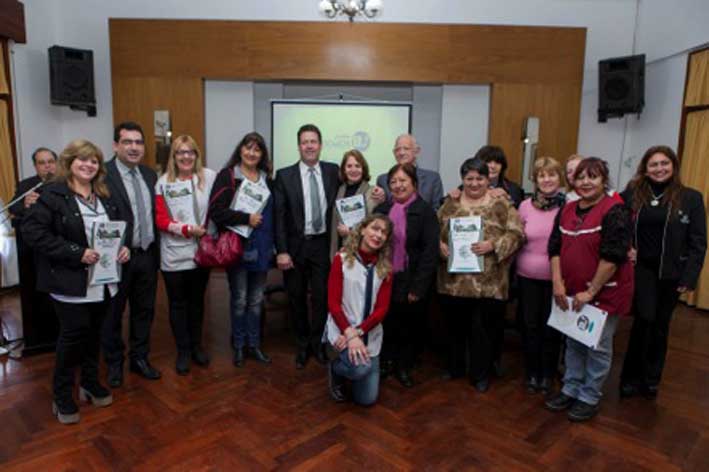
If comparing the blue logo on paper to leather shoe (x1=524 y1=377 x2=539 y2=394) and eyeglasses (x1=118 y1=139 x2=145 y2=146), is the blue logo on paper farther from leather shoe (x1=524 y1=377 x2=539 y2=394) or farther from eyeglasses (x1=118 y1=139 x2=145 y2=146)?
eyeglasses (x1=118 y1=139 x2=145 y2=146)

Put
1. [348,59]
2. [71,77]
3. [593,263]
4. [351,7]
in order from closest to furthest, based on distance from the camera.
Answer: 1. [593,263]
2. [351,7]
3. [71,77]
4. [348,59]

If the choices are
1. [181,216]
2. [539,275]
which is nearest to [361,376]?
[539,275]

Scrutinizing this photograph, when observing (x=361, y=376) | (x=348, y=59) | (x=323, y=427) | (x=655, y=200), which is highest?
(x=348, y=59)

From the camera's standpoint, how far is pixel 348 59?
19.0 ft

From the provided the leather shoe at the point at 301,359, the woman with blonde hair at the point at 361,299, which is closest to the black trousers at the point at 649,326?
the woman with blonde hair at the point at 361,299

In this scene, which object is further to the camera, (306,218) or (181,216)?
(306,218)

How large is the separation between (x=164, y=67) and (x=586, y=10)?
535cm

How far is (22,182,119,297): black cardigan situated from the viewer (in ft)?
7.20

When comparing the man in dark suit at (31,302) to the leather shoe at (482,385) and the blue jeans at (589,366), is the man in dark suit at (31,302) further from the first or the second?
the blue jeans at (589,366)

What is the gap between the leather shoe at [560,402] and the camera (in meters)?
2.61

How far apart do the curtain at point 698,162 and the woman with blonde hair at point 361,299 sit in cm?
383

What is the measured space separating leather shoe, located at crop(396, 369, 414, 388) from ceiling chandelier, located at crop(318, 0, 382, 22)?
4.15 metres

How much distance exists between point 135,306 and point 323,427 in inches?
53.1

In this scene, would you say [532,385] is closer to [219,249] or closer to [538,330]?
[538,330]
